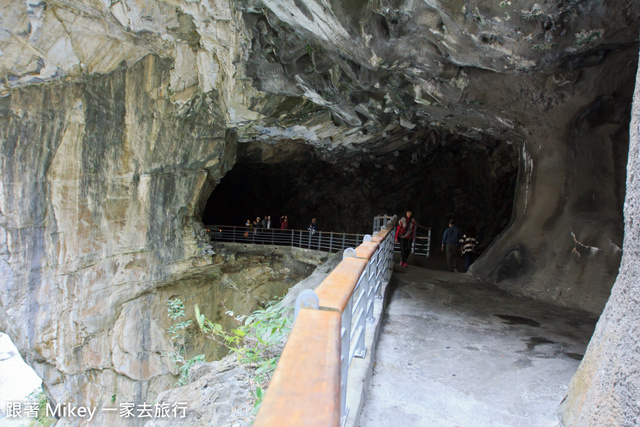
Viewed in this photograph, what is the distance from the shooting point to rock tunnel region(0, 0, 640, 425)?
4.69 metres

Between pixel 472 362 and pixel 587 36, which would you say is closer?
pixel 472 362

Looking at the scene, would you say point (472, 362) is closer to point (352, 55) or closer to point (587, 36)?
point (587, 36)

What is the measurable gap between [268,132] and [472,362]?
10.2 metres

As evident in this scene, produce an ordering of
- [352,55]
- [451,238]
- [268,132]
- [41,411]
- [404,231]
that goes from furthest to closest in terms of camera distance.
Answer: [268,132], [41,411], [451,238], [404,231], [352,55]

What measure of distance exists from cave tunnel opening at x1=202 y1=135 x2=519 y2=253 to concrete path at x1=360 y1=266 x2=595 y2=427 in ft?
26.7

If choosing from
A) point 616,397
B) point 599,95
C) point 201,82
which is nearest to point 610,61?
point 599,95

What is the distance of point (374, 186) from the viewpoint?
Result: 669 inches

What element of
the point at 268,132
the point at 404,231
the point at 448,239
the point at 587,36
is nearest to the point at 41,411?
the point at 268,132

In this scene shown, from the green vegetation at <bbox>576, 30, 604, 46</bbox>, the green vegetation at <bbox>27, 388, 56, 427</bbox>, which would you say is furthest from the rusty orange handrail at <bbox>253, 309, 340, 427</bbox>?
the green vegetation at <bbox>27, 388, 56, 427</bbox>

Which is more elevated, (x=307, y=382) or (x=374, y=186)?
(x=374, y=186)

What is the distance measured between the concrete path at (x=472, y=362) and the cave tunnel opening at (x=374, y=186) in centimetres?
813

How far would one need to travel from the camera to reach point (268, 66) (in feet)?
25.9

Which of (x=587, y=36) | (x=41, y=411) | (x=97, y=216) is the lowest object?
(x=41, y=411)

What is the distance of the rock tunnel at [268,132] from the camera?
15.4 feet
